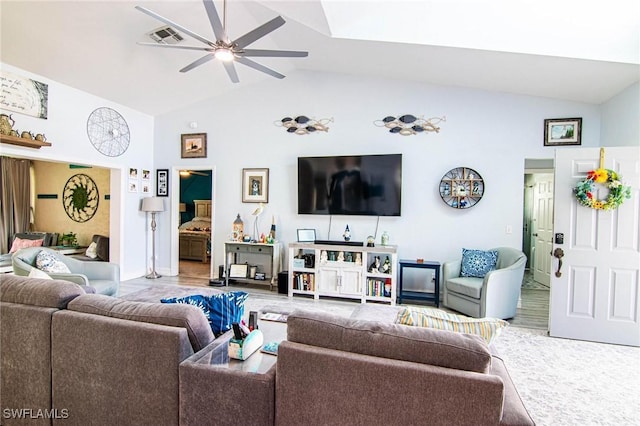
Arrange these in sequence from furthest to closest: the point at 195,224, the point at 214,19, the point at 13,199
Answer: the point at 195,224 → the point at 13,199 → the point at 214,19

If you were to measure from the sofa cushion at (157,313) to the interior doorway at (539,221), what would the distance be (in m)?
5.44

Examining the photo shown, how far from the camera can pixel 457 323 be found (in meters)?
1.56

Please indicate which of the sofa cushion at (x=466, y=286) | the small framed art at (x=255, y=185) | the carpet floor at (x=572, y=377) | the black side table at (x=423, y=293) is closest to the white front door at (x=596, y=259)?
the carpet floor at (x=572, y=377)

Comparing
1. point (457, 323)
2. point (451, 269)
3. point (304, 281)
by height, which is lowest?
point (304, 281)

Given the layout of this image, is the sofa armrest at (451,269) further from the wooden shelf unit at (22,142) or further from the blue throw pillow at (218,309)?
the wooden shelf unit at (22,142)

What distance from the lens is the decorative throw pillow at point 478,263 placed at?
13.4ft

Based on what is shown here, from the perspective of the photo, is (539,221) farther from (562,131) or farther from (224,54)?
(224,54)

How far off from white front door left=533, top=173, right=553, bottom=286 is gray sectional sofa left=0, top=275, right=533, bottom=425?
504 cm

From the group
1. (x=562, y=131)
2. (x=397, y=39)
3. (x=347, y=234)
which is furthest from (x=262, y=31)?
(x=562, y=131)

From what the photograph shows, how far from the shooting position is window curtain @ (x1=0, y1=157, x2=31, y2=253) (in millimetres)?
6152

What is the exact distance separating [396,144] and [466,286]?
2.29 metres

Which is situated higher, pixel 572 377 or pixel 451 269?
pixel 451 269

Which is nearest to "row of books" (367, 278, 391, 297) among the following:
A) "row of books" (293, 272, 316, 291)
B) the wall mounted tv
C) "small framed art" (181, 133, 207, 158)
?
"row of books" (293, 272, 316, 291)

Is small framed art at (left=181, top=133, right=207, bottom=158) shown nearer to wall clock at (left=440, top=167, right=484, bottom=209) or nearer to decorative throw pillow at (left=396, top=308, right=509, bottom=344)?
wall clock at (left=440, top=167, right=484, bottom=209)
